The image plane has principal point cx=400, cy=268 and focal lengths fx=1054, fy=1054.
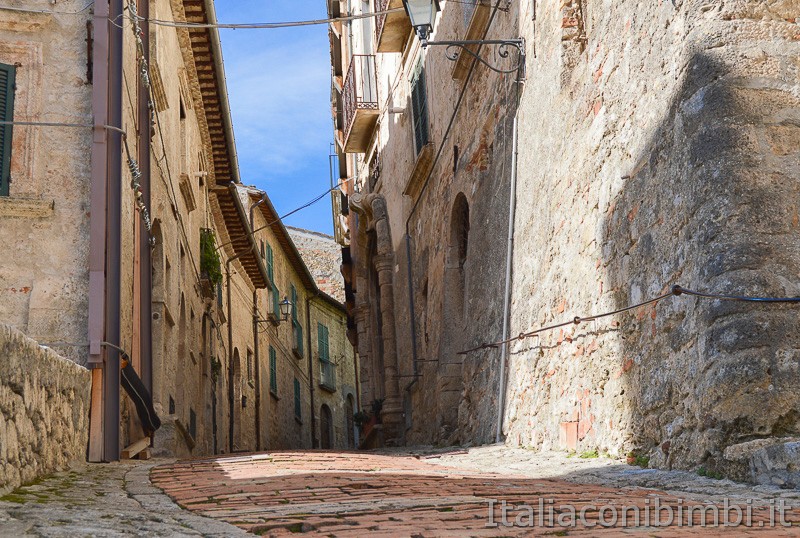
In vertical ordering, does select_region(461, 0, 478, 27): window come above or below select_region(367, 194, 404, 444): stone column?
above

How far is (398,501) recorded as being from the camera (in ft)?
15.8

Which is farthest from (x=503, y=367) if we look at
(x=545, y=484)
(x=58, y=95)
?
(x=58, y=95)

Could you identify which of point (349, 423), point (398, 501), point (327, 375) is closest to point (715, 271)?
point (398, 501)

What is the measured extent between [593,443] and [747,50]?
2.87 meters

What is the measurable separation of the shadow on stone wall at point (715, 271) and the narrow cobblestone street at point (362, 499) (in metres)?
0.36

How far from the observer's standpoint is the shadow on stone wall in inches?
217

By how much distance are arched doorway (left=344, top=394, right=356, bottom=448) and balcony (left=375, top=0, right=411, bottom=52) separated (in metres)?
19.5

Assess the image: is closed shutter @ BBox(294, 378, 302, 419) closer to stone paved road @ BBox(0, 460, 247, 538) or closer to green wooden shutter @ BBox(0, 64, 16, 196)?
green wooden shutter @ BBox(0, 64, 16, 196)

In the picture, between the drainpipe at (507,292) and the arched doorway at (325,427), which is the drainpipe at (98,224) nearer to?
the drainpipe at (507,292)

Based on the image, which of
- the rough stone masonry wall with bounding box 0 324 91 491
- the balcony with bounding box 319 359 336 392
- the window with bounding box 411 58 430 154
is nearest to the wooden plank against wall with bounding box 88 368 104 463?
the rough stone masonry wall with bounding box 0 324 91 491

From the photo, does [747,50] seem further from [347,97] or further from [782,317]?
[347,97]

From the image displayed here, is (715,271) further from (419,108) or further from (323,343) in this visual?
(323,343)

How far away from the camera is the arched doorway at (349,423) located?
34.9 metres

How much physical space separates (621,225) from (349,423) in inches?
1138
